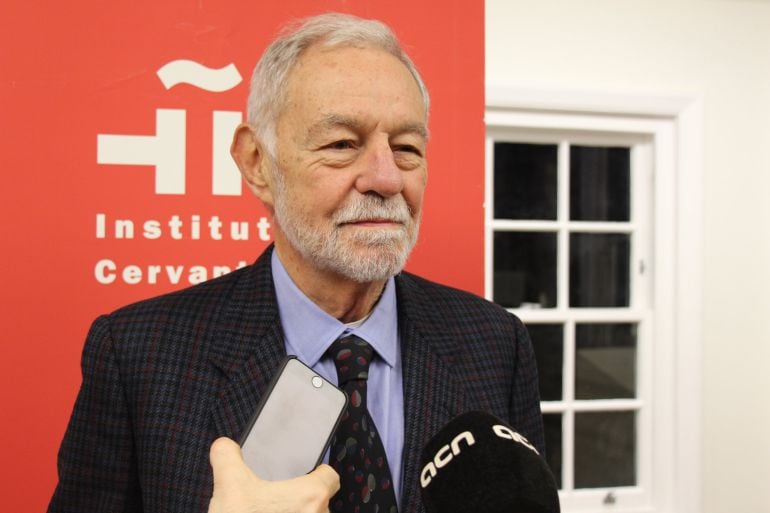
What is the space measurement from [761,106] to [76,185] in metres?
2.31

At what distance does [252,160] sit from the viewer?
97cm

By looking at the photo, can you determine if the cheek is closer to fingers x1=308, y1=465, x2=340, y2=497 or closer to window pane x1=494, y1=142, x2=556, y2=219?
fingers x1=308, y1=465, x2=340, y2=497

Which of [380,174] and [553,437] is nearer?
[380,174]

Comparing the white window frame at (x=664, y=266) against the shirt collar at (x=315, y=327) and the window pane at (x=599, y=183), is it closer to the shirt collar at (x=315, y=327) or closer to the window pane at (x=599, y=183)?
the window pane at (x=599, y=183)

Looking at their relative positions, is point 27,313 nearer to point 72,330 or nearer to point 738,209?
point 72,330

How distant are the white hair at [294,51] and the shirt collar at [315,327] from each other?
0.20 m

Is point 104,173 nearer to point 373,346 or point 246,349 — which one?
point 246,349

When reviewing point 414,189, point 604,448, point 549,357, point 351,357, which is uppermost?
point 414,189

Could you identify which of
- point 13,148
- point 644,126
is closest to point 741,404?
point 644,126

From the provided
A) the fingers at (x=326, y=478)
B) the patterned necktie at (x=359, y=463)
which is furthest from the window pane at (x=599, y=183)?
the fingers at (x=326, y=478)

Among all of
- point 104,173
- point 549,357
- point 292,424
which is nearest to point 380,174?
point 292,424

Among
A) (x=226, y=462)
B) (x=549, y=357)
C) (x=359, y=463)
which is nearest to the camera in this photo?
(x=226, y=462)

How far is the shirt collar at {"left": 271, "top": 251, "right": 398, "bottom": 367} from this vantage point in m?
0.88

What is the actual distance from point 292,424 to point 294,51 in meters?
0.53
